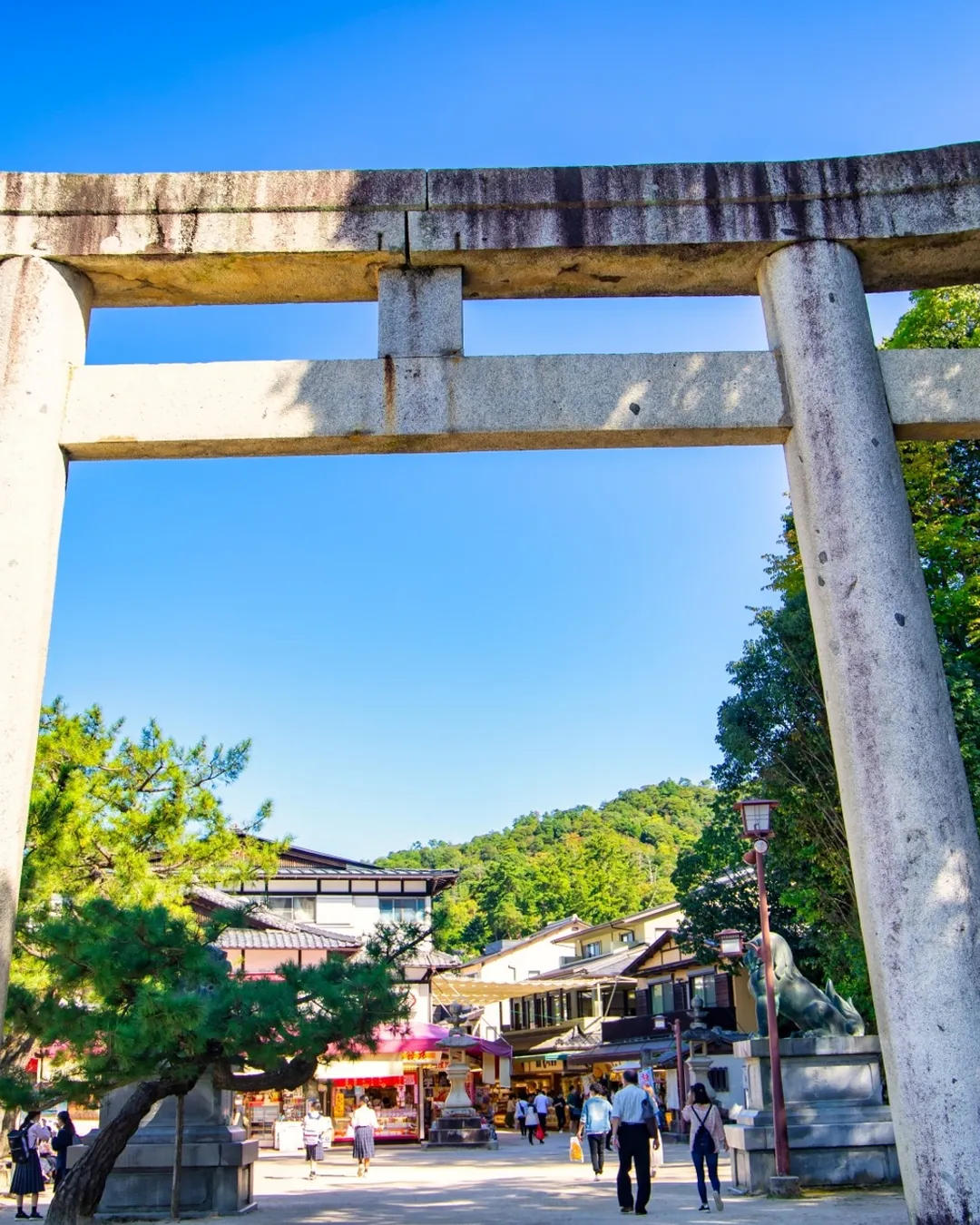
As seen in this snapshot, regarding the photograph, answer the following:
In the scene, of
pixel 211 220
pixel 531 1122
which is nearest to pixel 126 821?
pixel 211 220

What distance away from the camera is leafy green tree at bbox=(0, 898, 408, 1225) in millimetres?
8117

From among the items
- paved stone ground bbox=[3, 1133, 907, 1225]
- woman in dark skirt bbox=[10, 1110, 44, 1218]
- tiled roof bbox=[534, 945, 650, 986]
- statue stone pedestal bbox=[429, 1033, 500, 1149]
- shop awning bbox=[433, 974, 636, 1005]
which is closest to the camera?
paved stone ground bbox=[3, 1133, 907, 1225]

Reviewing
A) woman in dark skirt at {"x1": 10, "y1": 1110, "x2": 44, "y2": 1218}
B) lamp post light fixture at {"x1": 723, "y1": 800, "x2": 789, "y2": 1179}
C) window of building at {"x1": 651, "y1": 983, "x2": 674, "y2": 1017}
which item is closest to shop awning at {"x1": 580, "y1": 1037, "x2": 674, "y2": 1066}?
window of building at {"x1": 651, "y1": 983, "x2": 674, "y2": 1017}

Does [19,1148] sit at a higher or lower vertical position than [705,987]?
lower

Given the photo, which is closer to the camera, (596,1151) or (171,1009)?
(171,1009)

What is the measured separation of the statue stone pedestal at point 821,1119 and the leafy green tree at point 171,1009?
19.5 ft

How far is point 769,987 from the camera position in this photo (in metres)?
13.6

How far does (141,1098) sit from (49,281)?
6903mm

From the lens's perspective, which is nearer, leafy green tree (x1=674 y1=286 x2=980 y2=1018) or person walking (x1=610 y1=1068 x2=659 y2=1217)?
person walking (x1=610 y1=1068 x2=659 y2=1217)

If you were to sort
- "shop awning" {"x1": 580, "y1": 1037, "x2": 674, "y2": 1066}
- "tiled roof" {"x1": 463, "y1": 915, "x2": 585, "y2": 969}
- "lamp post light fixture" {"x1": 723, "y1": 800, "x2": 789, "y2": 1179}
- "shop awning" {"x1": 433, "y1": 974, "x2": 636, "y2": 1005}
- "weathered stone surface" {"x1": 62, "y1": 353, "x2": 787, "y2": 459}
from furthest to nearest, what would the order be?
1. "tiled roof" {"x1": 463, "y1": 915, "x2": 585, "y2": 969}
2. "shop awning" {"x1": 580, "y1": 1037, "x2": 674, "y2": 1066}
3. "shop awning" {"x1": 433, "y1": 974, "x2": 636, "y2": 1005}
4. "lamp post light fixture" {"x1": 723, "y1": 800, "x2": 789, "y2": 1179}
5. "weathered stone surface" {"x1": 62, "y1": 353, "x2": 787, "y2": 459}

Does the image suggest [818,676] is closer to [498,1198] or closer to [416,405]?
[498,1198]

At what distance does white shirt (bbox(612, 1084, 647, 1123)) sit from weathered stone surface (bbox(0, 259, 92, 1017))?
275 inches

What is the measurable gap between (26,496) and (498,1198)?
434 inches

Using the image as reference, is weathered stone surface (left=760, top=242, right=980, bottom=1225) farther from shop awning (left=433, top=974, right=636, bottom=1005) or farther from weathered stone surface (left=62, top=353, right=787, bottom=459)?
shop awning (left=433, top=974, right=636, bottom=1005)
